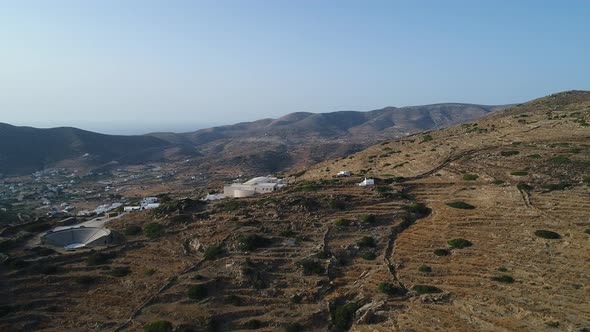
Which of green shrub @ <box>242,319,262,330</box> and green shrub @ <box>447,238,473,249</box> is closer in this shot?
green shrub @ <box>242,319,262,330</box>

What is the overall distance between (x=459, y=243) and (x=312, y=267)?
9783 mm

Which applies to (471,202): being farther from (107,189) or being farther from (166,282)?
(107,189)

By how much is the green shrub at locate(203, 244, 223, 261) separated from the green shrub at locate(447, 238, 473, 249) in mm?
15924

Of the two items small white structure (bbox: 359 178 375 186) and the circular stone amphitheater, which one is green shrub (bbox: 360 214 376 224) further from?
the circular stone amphitheater

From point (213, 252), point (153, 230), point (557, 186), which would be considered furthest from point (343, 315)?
point (557, 186)

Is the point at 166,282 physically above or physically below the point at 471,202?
below

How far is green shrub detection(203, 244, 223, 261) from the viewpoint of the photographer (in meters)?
28.4

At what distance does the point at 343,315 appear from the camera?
813 inches

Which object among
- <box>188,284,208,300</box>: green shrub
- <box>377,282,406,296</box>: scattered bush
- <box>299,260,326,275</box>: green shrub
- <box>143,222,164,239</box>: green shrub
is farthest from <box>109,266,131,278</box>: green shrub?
<box>377,282,406,296</box>: scattered bush

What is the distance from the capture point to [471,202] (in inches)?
1300

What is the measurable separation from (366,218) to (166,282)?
15.6 metres

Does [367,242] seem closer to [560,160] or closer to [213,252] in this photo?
[213,252]

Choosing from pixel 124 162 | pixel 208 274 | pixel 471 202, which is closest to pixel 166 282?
pixel 208 274

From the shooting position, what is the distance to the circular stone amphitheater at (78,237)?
110 feet
